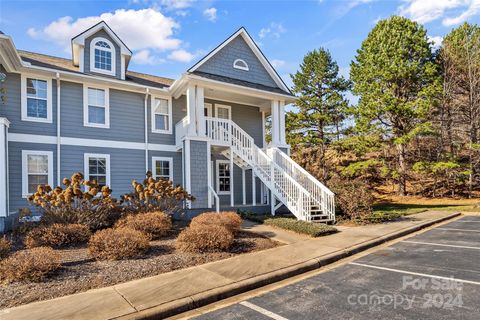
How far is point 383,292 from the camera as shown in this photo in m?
4.59

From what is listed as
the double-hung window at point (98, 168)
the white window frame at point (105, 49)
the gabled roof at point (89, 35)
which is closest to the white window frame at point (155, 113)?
the white window frame at point (105, 49)

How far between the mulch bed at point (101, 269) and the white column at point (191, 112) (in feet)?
17.9

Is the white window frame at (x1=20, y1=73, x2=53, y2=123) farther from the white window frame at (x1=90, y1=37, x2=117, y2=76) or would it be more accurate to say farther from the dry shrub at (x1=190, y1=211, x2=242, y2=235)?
the dry shrub at (x1=190, y1=211, x2=242, y2=235)

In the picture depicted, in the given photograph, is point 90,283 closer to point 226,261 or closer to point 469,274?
point 226,261

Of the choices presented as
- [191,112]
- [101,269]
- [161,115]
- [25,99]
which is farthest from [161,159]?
[101,269]

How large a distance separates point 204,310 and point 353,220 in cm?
837

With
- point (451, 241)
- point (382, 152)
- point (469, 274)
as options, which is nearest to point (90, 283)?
point (469, 274)

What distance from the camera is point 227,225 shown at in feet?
26.8

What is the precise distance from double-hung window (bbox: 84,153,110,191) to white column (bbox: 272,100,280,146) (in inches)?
306

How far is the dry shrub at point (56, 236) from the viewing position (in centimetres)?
697

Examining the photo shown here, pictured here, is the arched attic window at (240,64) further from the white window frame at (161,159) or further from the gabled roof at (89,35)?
the white window frame at (161,159)

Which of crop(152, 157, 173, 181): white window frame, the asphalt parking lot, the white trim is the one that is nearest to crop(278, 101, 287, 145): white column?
the white trim

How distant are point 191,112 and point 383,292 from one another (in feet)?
31.9

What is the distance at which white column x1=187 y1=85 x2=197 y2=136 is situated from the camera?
12133 millimetres
